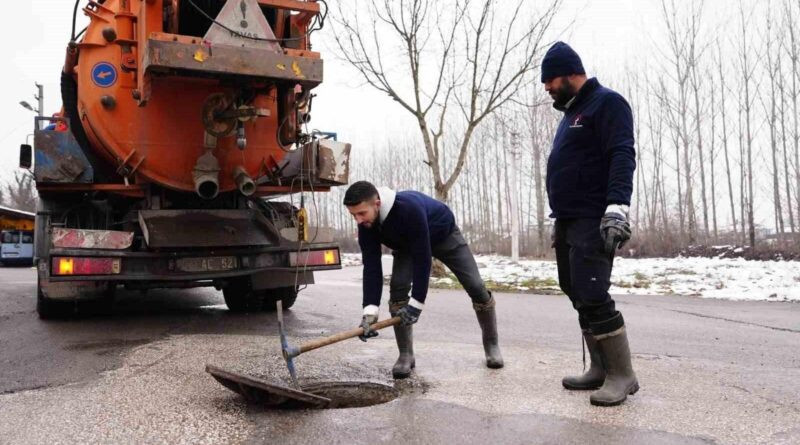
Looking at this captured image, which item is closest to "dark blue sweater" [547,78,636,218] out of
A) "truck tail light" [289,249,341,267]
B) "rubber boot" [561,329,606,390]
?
"rubber boot" [561,329,606,390]

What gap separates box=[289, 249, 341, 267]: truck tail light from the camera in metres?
5.98

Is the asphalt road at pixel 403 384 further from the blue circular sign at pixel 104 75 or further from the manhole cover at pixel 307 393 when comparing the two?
the blue circular sign at pixel 104 75

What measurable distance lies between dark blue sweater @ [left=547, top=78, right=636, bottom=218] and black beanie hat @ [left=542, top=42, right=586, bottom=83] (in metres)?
0.12

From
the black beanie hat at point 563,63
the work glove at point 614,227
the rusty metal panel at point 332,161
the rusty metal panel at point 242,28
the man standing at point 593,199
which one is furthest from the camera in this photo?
the rusty metal panel at point 332,161

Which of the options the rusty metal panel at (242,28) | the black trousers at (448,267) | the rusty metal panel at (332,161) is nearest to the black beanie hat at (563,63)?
the black trousers at (448,267)

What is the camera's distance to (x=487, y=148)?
35938mm

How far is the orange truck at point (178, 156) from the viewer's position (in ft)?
16.6

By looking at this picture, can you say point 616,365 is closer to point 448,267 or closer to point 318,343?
→ point 448,267

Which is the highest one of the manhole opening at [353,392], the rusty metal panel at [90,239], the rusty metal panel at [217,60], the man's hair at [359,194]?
the rusty metal panel at [217,60]

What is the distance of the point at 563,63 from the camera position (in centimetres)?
342

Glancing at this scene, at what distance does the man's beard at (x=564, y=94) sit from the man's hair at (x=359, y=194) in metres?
1.20

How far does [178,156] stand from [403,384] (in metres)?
3.17

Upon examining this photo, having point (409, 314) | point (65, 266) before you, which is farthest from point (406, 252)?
point (65, 266)

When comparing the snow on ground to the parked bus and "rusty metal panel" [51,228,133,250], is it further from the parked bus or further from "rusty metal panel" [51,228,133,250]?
the parked bus
